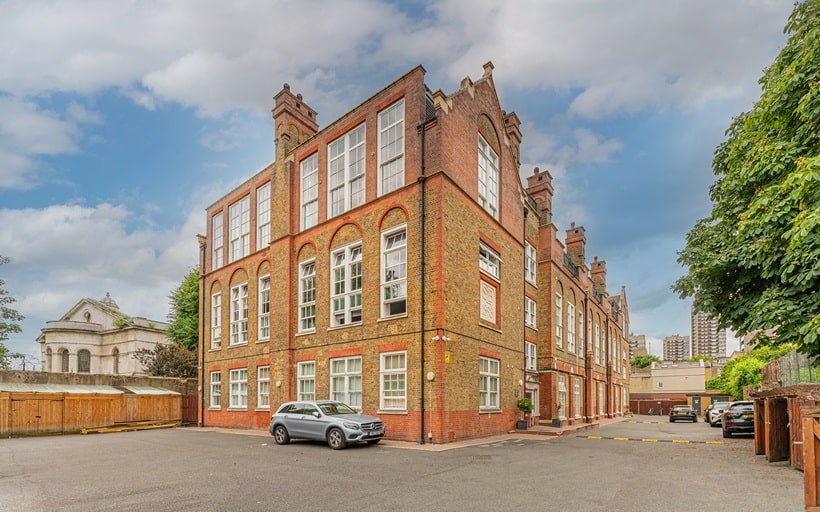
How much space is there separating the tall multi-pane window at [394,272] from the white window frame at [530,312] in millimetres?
9231

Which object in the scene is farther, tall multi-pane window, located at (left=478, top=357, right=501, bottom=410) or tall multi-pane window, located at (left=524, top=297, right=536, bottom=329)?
tall multi-pane window, located at (left=524, top=297, right=536, bottom=329)

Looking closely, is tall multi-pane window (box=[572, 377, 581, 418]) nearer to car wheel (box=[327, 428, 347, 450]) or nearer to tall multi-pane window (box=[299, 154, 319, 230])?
tall multi-pane window (box=[299, 154, 319, 230])

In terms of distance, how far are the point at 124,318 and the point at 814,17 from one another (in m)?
58.0

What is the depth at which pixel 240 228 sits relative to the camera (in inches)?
1112

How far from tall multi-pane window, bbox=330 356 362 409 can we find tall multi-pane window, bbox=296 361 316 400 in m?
1.31

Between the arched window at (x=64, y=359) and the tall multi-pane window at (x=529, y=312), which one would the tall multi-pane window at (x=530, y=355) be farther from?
the arched window at (x=64, y=359)

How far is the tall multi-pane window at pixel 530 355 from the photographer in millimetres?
25145

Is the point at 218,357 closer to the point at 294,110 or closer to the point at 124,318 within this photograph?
the point at 294,110

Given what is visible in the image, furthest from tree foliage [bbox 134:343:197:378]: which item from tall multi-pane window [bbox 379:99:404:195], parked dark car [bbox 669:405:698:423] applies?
parked dark car [bbox 669:405:698:423]

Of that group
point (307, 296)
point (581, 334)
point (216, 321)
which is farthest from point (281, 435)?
point (581, 334)

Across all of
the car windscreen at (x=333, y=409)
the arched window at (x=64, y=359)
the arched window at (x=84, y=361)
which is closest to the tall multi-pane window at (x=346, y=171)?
the car windscreen at (x=333, y=409)

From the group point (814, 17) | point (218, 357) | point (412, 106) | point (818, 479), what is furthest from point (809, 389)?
point (218, 357)

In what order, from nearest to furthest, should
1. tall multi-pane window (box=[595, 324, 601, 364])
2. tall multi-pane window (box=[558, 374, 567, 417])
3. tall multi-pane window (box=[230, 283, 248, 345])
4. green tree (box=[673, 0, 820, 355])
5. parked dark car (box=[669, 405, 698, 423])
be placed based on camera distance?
green tree (box=[673, 0, 820, 355]) < tall multi-pane window (box=[230, 283, 248, 345]) < tall multi-pane window (box=[558, 374, 567, 417]) < parked dark car (box=[669, 405, 698, 423]) < tall multi-pane window (box=[595, 324, 601, 364])

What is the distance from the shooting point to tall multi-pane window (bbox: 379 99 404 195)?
19266 mm
